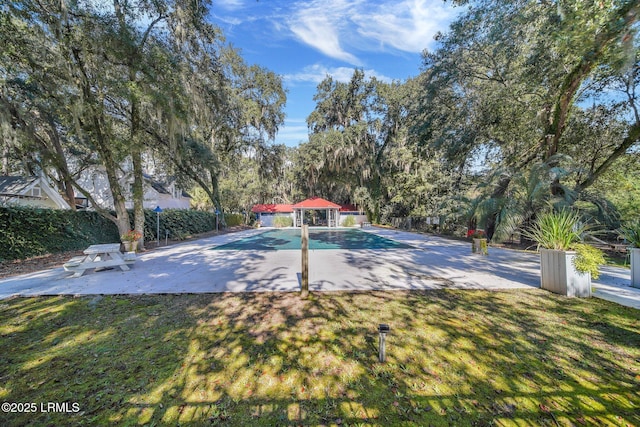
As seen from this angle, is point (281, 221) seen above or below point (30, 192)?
below

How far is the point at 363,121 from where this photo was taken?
77.9ft

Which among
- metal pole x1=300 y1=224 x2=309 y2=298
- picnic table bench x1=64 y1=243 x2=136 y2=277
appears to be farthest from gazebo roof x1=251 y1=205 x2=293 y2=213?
metal pole x1=300 y1=224 x2=309 y2=298

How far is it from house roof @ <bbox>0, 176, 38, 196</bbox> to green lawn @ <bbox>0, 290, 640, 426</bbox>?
11.8 m

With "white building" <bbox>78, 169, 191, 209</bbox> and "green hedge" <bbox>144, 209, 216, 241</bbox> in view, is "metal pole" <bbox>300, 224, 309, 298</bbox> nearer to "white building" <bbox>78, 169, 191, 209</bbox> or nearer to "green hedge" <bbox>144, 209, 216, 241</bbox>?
"green hedge" <bbox>144, 209, 216, 241</bbox>

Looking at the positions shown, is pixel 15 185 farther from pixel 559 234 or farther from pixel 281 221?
pixel 559 234

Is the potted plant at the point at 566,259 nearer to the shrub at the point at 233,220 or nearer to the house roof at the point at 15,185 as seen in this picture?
the house roof at the point at 15,185

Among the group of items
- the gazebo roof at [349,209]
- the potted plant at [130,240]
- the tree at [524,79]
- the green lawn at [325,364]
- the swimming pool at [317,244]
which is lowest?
the green lawn at [325,364]

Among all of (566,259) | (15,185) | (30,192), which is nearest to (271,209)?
(30,192)

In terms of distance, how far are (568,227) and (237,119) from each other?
57.5 ft

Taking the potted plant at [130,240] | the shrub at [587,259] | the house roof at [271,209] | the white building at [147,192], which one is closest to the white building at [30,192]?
the white building at [147,192]

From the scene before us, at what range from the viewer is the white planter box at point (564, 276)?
389cm

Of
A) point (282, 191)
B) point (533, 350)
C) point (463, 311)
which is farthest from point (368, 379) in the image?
point (282, 191)

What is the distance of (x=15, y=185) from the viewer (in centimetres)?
1141

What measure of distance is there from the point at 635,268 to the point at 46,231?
46.3 feet
